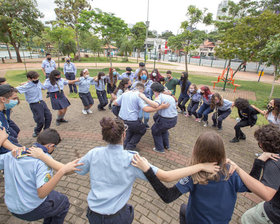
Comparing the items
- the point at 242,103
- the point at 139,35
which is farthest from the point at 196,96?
the point at 139,35

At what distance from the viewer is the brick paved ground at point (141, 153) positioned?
2773 millimetres

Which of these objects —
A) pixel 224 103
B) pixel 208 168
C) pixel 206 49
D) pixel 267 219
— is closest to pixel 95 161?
pixel 208 168

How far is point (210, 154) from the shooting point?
1496 millimetres

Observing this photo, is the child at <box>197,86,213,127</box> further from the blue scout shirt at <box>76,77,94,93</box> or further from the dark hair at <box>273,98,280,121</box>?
the blue scout shirt at <box>76,77,94,93</box>

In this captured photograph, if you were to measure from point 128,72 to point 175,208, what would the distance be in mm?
5692

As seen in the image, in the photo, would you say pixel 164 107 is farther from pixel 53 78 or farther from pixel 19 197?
pixel 53 78

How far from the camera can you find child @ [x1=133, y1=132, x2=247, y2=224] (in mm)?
1479

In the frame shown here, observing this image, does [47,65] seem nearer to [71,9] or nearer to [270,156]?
[270,156]

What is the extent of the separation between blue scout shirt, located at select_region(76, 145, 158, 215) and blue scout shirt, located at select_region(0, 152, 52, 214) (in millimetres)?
516

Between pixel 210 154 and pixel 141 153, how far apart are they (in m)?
3.12

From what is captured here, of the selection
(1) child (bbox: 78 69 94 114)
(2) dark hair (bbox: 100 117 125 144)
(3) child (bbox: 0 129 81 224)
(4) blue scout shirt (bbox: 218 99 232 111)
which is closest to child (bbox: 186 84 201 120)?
(4) blue scout shirt (bbox: 218 99 232 111)

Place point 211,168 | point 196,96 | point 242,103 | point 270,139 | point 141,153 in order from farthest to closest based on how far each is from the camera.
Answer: point 196,96 → point 242,103 → point 141,153 → point 270,139 → point 211,168

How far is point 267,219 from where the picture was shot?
1.84 meters

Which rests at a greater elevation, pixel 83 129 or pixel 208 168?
pixel 208 168
